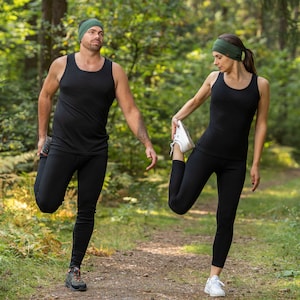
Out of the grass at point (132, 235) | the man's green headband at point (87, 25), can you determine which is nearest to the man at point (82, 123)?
the man's green headband at point (87, 25)

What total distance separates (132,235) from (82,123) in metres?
3.81

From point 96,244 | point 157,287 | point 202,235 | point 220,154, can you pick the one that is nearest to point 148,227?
point 202,235

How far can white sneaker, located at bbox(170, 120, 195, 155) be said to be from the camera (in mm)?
5734

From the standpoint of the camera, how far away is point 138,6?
12.2 metres

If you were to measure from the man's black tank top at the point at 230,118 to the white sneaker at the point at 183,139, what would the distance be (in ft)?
0.62

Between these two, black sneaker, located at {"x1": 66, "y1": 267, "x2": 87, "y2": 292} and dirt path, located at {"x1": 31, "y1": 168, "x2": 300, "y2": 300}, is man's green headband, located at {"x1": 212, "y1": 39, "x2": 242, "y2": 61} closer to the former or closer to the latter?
dirt path, located at {"x1": 31, "y1": 168, "x2": 300, "y2": 300}

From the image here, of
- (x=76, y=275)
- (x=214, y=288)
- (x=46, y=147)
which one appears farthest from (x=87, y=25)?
(x=214, y=288)

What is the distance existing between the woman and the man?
44 centimetres

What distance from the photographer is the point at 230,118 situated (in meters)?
5.48

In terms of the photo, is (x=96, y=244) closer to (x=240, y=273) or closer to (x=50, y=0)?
(x=240, y=273)

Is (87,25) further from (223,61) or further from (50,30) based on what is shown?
(50,30)

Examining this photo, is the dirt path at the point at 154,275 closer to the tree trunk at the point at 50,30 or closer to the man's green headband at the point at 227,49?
the man's green headband at the point at 227,49

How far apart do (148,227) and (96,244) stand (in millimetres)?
1909

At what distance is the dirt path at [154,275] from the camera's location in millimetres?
5566
